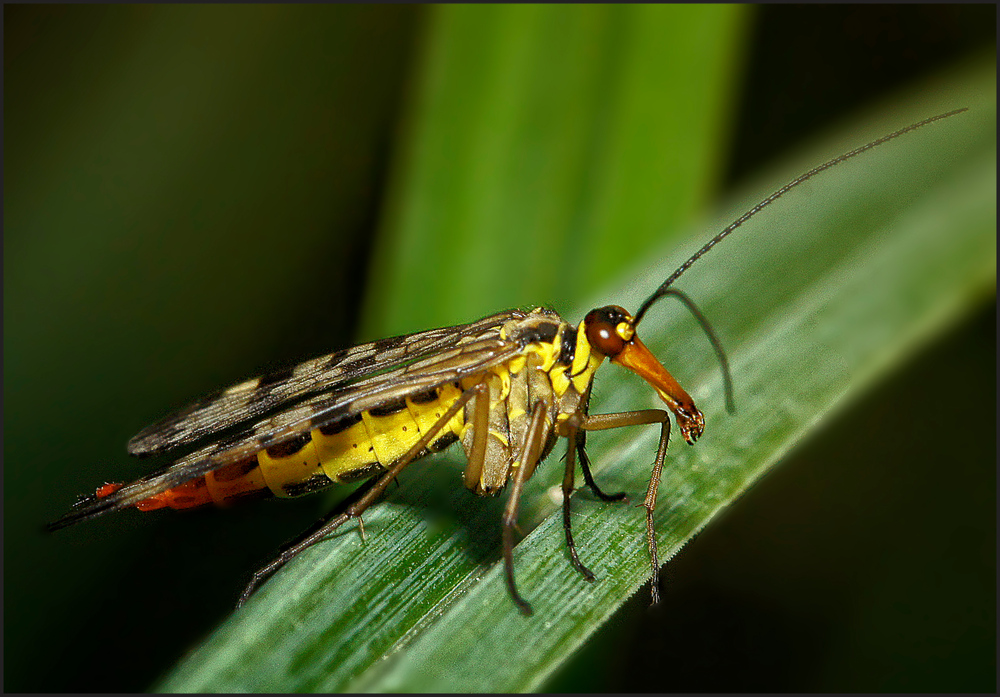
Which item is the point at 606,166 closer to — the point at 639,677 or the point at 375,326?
the point at 375,326

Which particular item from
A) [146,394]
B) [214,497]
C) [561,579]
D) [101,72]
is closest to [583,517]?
[561,579]

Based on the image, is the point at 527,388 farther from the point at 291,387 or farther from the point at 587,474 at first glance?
the point at 291,387

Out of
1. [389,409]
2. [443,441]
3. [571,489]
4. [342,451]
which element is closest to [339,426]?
[342,451]

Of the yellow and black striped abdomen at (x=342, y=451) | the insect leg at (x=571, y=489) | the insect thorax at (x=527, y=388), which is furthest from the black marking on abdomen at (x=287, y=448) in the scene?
the insect leg at (x=571, y=489)

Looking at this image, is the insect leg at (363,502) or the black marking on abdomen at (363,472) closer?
the insect leg at (363,502)

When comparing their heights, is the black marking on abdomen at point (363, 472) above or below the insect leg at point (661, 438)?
above

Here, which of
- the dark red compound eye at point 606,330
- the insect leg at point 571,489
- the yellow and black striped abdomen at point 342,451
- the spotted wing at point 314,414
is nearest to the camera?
the insect leg at point 571,489

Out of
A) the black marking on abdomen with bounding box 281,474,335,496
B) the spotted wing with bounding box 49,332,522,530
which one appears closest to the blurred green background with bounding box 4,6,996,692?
the black marking on abdomen with bounding box 281,474,335,496

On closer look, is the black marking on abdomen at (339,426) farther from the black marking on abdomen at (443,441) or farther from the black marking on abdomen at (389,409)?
the black marking on abdomen at (443,441)

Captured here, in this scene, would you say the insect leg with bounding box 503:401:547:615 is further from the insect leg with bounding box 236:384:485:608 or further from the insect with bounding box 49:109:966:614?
the insect leg with bounding box 236:384:485:608
